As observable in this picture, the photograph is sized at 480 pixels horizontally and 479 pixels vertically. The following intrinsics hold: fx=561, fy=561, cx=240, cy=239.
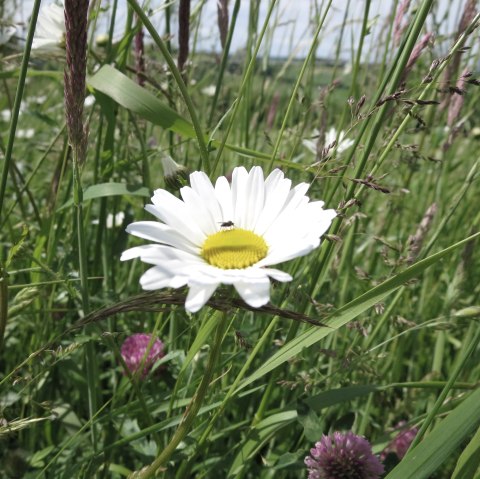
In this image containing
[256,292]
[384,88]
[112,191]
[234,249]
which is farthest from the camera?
[112,191]

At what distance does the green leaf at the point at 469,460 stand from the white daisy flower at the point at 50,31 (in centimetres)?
100

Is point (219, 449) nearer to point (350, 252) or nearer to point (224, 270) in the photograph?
point (350, 252)

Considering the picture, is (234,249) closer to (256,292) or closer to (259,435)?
(256,292)

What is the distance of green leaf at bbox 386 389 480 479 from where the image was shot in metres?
0.55

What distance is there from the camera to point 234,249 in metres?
0.57

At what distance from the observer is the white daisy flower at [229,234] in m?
0.48

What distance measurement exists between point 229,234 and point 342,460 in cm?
42

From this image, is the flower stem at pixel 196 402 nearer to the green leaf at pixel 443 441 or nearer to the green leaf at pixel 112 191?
the green leaf at pixel 443 441

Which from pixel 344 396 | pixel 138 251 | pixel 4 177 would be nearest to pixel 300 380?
pixel 344 396

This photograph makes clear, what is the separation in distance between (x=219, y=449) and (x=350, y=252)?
0.49 metres

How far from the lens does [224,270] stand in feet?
1.77

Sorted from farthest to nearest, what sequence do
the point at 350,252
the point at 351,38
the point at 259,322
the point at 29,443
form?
1. the point at 351,38
2. the point at 350,252
3. the point at 259,322
4. the point at 29,443

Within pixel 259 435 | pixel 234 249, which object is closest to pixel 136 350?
pixel 259 435

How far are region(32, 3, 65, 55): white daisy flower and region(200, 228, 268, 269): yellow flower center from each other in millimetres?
716
